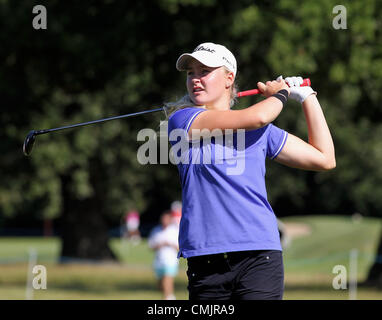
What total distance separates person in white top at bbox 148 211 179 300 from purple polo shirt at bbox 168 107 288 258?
11006 millimetres

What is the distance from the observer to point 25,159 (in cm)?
2338

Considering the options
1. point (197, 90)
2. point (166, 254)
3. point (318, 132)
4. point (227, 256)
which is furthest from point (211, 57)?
point (166, 254)

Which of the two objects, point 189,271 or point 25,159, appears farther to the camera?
point 25,159

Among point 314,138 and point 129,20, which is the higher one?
point 129,20

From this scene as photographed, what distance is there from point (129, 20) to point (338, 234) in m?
22.1

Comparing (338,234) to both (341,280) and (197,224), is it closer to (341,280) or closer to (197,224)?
(341,280)

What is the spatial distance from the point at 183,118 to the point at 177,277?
19.8 metres

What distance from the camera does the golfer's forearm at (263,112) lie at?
3.91 m

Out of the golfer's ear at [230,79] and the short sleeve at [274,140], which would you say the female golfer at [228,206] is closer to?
the short sleeve at [274,140]

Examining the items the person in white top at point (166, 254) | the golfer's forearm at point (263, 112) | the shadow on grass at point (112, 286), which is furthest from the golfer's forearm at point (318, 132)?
the shadow on grass at point (112, 286)

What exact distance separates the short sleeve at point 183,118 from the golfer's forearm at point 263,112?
33 centimetres

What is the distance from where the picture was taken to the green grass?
54.4ft

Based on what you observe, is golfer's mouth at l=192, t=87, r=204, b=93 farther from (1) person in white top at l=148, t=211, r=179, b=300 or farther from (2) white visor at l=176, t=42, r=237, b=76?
(1) person in white top at l=148, t=211, r=179, b=300

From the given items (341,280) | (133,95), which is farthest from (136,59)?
(341,280)
